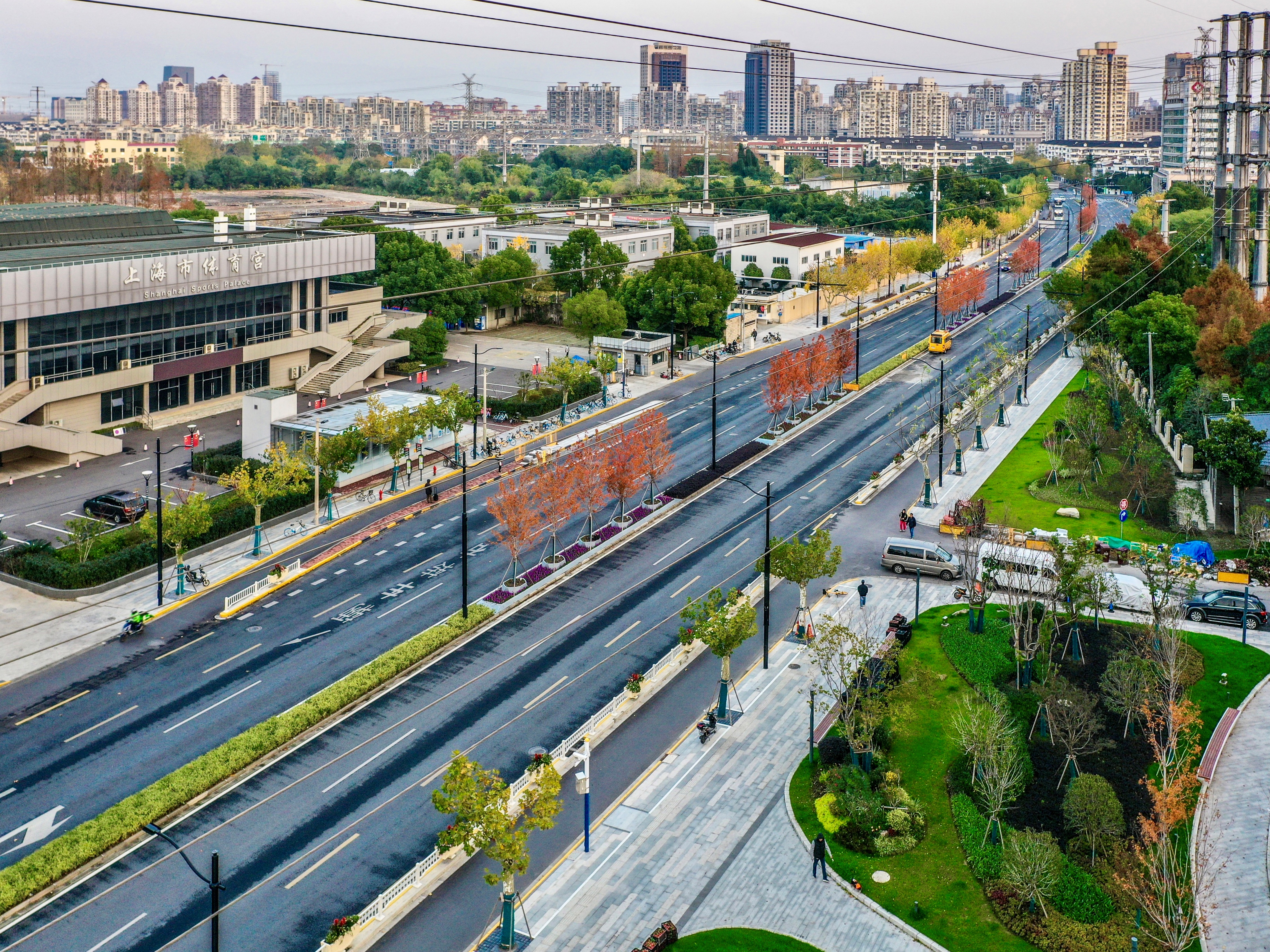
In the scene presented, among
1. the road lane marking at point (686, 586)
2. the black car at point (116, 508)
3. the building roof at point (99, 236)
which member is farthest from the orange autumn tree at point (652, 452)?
the building roof at point (99, 236)

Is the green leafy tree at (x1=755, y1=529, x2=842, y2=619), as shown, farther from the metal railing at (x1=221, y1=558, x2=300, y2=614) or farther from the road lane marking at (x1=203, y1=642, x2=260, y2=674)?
the metal railing at (x1=221, y1=558, x2=300, y2=614)

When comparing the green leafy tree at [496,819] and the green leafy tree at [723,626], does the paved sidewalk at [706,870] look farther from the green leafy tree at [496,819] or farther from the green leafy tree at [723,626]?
the green leafy tree at [723,626]

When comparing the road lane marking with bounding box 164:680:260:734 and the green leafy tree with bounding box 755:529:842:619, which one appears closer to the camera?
the road lane marking with bounding box 164:680:260:734

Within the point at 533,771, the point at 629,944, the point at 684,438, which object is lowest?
the point at 629,944

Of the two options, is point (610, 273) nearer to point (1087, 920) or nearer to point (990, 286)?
point (990, 286)

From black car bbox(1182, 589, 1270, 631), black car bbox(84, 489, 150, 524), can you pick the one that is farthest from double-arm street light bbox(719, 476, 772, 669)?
black car bbox(84, 489, 150, 524)

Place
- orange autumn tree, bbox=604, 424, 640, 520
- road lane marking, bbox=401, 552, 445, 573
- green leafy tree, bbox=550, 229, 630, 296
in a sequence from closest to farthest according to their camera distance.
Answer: road lane marking, bbox=401, 552, 445, 573, orange autumn tree, bbox=604, 424, 640, 520, green leafy tree, bbox=550, 229, 630, 296

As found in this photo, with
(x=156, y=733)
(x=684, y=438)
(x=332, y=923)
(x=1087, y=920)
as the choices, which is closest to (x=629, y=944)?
(x=332, y=923)
